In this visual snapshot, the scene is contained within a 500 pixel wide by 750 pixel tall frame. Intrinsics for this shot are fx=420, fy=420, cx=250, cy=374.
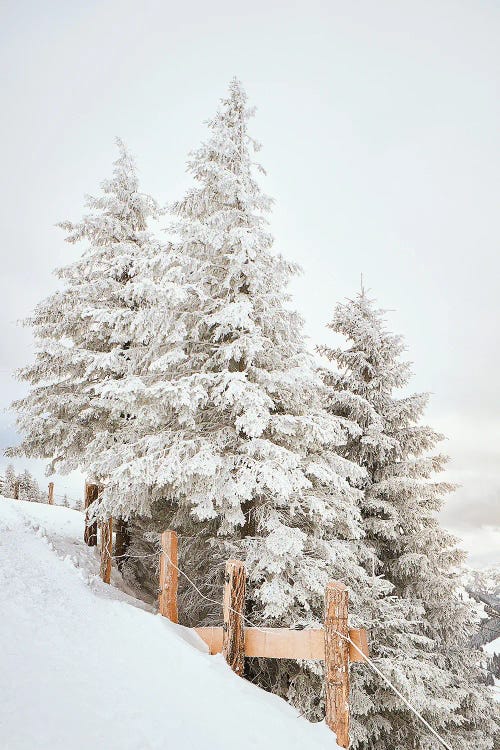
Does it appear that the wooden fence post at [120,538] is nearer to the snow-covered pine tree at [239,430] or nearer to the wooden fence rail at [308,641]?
the snow-covered pine tree at [239,430]

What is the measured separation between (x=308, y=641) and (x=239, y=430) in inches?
139

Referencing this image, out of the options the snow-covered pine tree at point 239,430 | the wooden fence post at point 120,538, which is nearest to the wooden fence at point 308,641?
the snow-covered pine tree at point 239,430

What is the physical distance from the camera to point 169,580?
6.93 meters

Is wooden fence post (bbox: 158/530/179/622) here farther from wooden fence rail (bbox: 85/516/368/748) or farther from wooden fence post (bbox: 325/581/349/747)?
wooden fence post (bbox: 325/581/349/747)

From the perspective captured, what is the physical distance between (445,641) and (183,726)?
1031 cm

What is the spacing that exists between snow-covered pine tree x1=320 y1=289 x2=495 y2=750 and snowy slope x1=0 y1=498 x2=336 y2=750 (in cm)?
510

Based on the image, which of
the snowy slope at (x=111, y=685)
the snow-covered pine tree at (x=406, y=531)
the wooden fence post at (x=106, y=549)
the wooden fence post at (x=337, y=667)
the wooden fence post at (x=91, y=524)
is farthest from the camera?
the wooden fence post at (x=91, y=524)

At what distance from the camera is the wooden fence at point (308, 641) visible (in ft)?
15.6

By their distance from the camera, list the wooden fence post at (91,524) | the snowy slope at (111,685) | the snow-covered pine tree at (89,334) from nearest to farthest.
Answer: the snowy slope at (111,685) → the wooden fence post at (91,524) → the snow-covered pine tree at (89,334)

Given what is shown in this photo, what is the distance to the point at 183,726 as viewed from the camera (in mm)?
3934

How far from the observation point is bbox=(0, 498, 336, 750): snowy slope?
350cm

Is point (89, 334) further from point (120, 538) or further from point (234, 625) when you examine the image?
point (234, 625)

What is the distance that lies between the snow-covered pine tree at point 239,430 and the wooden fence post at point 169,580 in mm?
790

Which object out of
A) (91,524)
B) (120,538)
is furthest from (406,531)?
(91,524)
